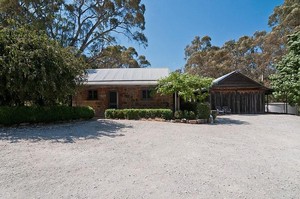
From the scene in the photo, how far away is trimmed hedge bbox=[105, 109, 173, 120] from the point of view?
1269 centimetres

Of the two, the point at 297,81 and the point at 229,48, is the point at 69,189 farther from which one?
the point at 229,48

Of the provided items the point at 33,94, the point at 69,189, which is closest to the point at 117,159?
the point at 69,189

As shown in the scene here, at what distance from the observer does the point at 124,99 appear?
15.0m

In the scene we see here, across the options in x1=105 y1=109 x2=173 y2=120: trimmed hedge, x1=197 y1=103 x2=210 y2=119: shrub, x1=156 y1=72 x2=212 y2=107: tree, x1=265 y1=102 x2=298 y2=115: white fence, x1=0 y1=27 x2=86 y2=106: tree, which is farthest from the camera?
x1=265 y1=102 x2=298 y2=115: white fence

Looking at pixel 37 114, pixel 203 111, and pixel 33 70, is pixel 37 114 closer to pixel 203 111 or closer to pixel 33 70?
pixel 33 70

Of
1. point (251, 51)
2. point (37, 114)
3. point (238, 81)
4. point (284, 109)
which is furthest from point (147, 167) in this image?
point (251, 51)

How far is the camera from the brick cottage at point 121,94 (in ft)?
48.1

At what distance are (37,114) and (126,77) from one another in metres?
7.56

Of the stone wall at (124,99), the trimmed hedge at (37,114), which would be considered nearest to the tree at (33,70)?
the trimmed hedge at (37,114)

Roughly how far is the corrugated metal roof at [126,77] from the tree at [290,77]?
9947 millimetres

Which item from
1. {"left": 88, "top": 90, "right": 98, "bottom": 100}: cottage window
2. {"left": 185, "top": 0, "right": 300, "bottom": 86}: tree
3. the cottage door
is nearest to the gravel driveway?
the cottage door

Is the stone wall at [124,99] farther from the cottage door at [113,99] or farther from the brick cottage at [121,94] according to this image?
the cottage door at [113,99]

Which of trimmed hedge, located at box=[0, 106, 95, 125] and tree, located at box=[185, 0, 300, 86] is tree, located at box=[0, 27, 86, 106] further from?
tree, located at box=[185, 0, 300, 86]

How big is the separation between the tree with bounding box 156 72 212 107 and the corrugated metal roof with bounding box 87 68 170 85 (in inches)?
69.1
